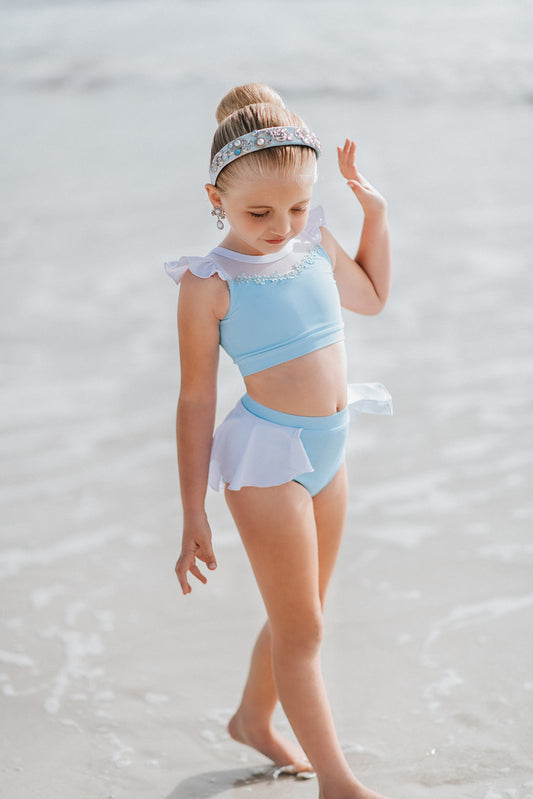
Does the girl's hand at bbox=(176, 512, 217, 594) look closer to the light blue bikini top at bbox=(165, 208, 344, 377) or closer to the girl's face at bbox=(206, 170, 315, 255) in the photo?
the light blue bikini top at bbox=(165, 208, 344, 377)

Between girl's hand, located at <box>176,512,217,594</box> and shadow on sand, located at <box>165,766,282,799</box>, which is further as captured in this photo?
shadow on sand, located at <box>165,766,282,799</box>

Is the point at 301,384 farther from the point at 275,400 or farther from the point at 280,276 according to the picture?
the point at 280,276

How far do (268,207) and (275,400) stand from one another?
423 mm

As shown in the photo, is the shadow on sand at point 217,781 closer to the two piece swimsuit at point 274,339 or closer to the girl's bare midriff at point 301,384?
the two piece swimsuit at point 274,339

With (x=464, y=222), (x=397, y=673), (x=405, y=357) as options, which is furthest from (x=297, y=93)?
(x=397, y=673)

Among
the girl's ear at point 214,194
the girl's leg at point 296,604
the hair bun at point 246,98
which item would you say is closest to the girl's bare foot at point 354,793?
the girl's leg at point 296,604

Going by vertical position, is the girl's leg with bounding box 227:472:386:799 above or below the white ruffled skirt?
below

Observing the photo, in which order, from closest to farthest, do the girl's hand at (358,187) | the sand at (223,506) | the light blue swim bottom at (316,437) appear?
the light blue swim bottom at (316,437) → the girl's hand at (358,187) → the sand at (223,506)

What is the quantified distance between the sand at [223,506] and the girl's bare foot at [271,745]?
0.06 m

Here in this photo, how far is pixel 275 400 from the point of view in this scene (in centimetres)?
→ 211

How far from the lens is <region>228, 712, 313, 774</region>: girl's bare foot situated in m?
2.48

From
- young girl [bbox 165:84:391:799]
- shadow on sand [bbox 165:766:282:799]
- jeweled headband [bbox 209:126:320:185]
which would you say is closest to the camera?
jeweled headband [bbox 209:126:320:185]

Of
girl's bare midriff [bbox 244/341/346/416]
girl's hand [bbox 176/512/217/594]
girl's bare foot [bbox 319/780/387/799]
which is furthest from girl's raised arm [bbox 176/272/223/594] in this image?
girl's bare foot [bbox 319/780/387/799]

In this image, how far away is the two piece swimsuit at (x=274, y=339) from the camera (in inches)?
81.2
